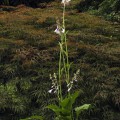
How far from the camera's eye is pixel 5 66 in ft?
14.0

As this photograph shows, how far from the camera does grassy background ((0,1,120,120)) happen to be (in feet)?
12.0

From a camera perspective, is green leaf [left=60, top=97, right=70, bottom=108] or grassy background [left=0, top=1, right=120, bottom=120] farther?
grassy background [left=0, top=1, right=120, bottom=120]

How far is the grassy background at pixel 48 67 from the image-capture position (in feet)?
12.0

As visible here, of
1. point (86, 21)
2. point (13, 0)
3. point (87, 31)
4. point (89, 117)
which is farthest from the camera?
point (13, 0)

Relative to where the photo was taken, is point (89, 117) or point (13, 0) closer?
point (89, 117)

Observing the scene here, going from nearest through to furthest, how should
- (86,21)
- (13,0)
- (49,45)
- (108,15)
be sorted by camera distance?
(49,45), (86,21), (108,15), (13,0)

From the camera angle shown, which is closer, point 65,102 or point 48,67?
point 65,102

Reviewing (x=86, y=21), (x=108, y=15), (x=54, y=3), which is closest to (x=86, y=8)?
(x=54, y=3)

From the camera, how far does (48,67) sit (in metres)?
4.25

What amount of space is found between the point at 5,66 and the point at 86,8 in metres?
4.88

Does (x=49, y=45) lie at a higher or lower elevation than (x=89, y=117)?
higher

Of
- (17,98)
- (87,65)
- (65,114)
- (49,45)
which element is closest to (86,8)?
(49,45)

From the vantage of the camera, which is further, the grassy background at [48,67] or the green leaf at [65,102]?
the grassy background at [48,67]

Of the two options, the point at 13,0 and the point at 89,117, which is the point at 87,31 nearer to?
the point at 89,117
